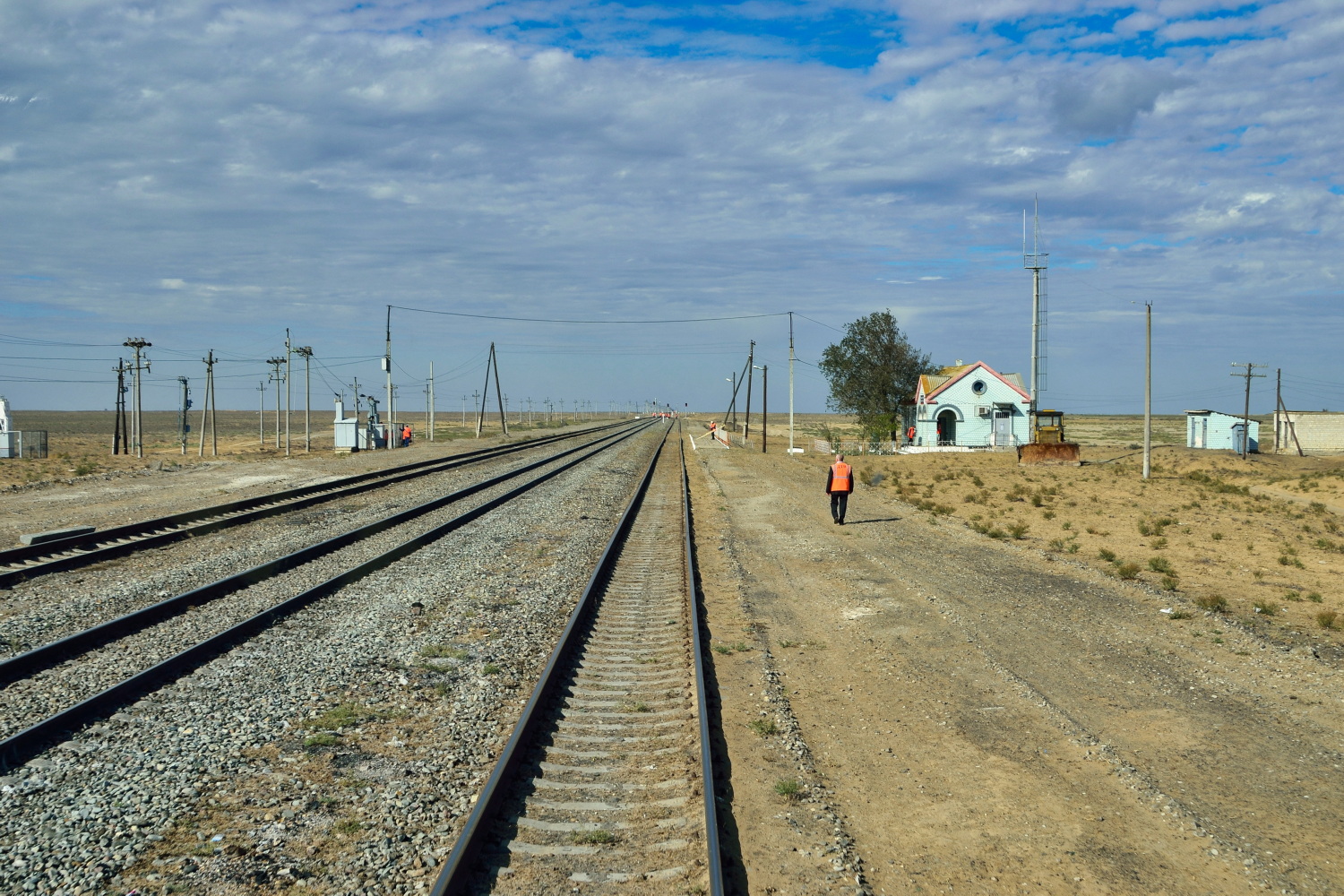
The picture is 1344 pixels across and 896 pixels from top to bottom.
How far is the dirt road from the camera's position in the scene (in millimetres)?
5109

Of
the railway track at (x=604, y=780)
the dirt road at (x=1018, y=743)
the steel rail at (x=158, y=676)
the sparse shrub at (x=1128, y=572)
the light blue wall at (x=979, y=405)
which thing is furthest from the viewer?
the light blue wall at (x=979, y=405)

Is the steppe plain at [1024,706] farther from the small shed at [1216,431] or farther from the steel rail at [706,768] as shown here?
the small shed at [1216,431]

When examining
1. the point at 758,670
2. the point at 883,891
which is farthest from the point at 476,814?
the point at 758,670

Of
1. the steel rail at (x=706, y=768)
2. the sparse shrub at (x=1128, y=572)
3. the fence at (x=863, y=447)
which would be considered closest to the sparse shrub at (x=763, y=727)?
the steel rail at (x=706, y=768)

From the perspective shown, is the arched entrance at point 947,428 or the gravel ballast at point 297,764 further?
the arched entrance at point 947,428

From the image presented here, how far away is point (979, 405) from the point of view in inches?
2259

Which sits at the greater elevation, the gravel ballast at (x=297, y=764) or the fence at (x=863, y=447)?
the fence at (x=863, y=447)

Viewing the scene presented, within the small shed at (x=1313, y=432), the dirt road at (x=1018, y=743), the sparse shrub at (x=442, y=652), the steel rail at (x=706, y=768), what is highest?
the small shed at (x=1313, y=432)

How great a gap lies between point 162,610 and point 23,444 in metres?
49.3

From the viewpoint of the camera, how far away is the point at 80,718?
6773mm

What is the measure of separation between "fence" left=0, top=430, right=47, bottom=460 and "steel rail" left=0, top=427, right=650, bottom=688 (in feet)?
126

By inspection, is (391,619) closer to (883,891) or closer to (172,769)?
(172,769)

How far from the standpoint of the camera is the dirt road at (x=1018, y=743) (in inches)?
201

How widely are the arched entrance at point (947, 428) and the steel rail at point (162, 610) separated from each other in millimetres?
47197
